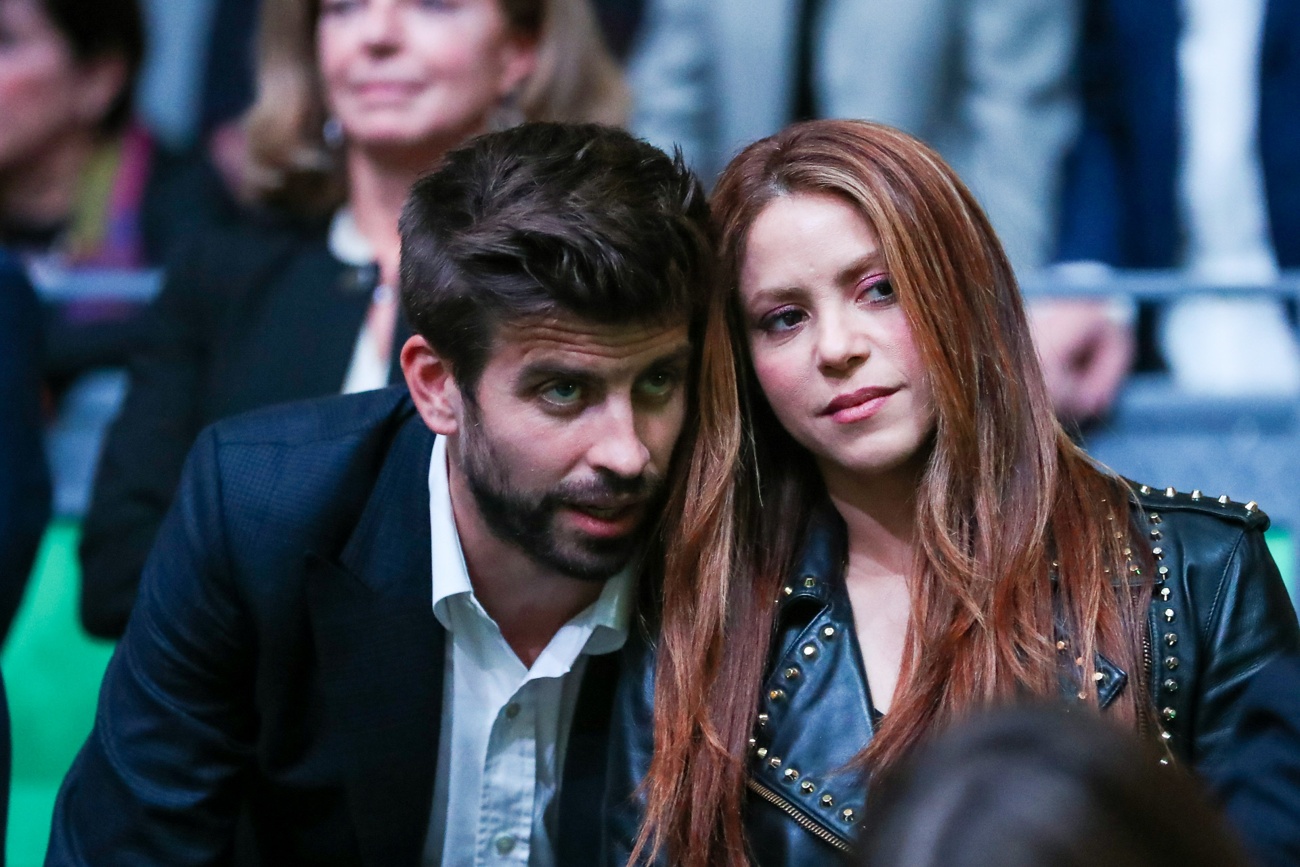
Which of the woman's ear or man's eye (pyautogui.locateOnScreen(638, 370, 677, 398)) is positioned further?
the woman's ear

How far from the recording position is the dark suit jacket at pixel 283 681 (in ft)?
6.63

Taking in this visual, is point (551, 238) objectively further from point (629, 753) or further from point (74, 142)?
point (74, 142)

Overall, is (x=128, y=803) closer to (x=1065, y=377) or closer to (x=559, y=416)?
(x=559, y=416)

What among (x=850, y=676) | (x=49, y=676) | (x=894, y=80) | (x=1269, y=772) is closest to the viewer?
(x=1269, y=772)

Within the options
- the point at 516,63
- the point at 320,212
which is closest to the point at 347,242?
the point at 320,212

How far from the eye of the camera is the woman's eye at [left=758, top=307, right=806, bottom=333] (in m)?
1.88

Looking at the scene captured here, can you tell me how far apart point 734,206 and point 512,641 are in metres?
0.64

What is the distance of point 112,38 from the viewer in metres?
3.54

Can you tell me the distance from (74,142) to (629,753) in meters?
2.25

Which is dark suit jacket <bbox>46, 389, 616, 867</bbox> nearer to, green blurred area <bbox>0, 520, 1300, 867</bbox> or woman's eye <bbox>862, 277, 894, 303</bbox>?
woman's eye <bbox>862, 277, 894, 303</bbox>

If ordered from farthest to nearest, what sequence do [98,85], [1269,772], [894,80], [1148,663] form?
1. [98,85]
2. [894,80]
3. [1148,663]
4. [1269,772]

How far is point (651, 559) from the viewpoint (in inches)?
80.8

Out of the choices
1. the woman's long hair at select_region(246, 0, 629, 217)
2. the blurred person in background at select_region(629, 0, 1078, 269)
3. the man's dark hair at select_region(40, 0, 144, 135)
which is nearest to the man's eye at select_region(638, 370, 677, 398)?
the woman's long hair at select_region(246, 0, 629, 217)

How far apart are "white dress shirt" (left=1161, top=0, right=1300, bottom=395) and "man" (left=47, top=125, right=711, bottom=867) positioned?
1544 millimetres
